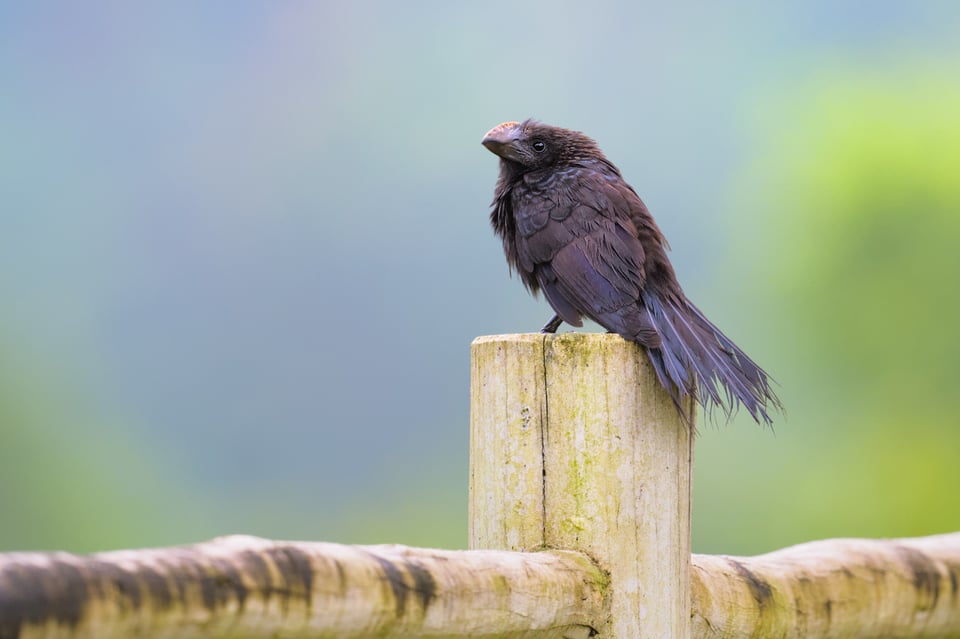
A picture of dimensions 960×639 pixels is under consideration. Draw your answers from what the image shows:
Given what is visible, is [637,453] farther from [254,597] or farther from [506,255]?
[506,255]

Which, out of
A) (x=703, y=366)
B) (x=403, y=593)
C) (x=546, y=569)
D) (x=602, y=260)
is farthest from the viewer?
(x=602, y=260)

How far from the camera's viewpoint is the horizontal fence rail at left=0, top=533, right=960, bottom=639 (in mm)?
913

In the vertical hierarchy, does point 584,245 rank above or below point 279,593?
above

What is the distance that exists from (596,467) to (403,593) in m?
0.49

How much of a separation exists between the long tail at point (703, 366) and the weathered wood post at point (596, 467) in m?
0.06

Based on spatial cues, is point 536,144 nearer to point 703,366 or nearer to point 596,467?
point 703,366

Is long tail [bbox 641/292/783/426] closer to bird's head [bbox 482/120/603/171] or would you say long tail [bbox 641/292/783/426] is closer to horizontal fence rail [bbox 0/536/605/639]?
horizontal fence rail [bbox 0/536/605/639]

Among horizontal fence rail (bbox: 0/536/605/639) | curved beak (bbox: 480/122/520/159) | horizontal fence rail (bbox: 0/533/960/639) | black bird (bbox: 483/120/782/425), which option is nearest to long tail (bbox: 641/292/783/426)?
black bird (bbox: 483/120/782/425)

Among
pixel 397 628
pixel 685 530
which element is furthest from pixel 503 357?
pixel 397 628

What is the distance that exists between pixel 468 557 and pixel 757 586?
0.71 metres

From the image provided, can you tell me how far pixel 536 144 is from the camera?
109 inches

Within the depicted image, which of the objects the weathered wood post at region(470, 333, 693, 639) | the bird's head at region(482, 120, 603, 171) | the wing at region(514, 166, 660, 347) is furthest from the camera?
the bird's head at region(482, 120, 603, 171)

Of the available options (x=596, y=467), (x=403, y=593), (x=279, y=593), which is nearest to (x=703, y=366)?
(x=596, y=467)

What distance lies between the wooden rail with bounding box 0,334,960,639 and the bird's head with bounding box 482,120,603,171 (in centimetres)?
111
